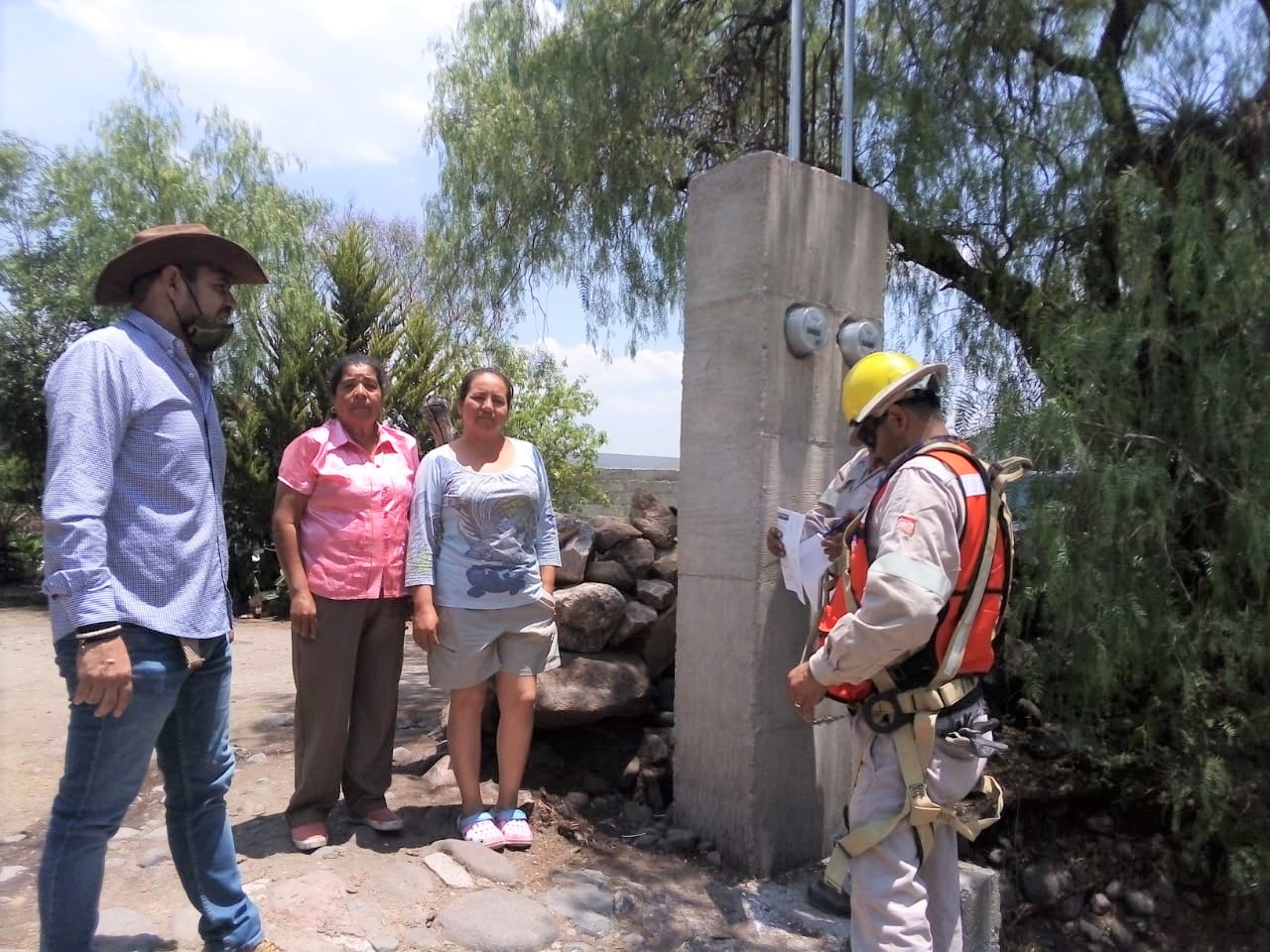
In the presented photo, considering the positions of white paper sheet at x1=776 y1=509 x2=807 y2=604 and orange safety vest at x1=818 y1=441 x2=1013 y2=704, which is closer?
orange safety vest at x1=818 y1=441 x2=1013 y2=704

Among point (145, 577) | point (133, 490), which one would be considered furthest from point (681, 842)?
point (133, 490)

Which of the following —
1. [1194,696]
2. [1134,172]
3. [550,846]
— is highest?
[1134,172]

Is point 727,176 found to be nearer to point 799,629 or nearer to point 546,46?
point 799,629

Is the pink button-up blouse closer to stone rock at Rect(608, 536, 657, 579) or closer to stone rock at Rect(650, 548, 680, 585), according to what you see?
stone rock at Rect(608, 536, 657, 579)

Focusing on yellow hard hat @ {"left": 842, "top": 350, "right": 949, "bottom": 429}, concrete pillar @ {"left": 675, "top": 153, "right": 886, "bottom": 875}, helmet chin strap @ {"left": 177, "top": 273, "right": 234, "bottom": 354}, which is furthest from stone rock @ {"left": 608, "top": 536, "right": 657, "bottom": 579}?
helmet chin strap @ {"left": 177, "top": 273, "right": 234, "bottom": 354}

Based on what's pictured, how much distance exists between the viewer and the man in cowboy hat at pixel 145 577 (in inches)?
93.6

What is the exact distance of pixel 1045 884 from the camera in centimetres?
524

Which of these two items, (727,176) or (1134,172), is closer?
(727,176)

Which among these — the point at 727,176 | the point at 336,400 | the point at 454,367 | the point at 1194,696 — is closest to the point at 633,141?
the point at 727,176

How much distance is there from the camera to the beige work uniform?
8.18 feet

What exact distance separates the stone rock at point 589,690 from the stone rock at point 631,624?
112 millimetres

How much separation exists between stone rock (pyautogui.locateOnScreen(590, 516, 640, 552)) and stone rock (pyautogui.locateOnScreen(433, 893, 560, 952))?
221 centimetres

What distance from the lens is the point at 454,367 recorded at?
47.3 ft

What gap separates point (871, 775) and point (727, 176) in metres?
2.43
